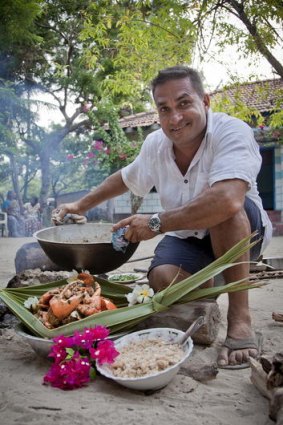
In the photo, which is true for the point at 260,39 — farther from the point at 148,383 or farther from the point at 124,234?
the point at 148,383

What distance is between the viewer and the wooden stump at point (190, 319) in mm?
2295

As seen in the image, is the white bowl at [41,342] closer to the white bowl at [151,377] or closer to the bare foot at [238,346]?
the white bowl at [151,377]

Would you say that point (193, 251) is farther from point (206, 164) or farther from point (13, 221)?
point (13, 221)

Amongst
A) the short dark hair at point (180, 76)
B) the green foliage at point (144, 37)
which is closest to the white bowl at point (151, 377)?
the short dark hair at point (180, 76)

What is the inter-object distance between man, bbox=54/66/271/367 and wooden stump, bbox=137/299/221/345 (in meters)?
0.12

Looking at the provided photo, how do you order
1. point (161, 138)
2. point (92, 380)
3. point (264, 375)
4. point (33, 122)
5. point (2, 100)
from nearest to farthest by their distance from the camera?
point (264, 375) < point (92, 380) < point (161, 138) < point (2, 100) < point (33, 122)

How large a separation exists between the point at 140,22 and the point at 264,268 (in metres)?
3.43

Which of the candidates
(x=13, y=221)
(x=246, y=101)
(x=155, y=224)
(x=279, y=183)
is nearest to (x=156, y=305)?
(x=155, y=224)

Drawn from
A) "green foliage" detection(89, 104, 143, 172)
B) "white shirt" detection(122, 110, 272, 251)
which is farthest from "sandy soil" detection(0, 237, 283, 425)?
"green foliage" detection(89, 104, 143, 172)

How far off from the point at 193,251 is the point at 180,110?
90 cm

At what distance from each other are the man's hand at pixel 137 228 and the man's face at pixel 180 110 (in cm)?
58

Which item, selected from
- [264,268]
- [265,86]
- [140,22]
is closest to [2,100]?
[140,22]

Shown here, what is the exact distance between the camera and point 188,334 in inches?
75.8

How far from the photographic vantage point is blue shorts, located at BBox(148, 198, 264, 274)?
2523 millimetres
